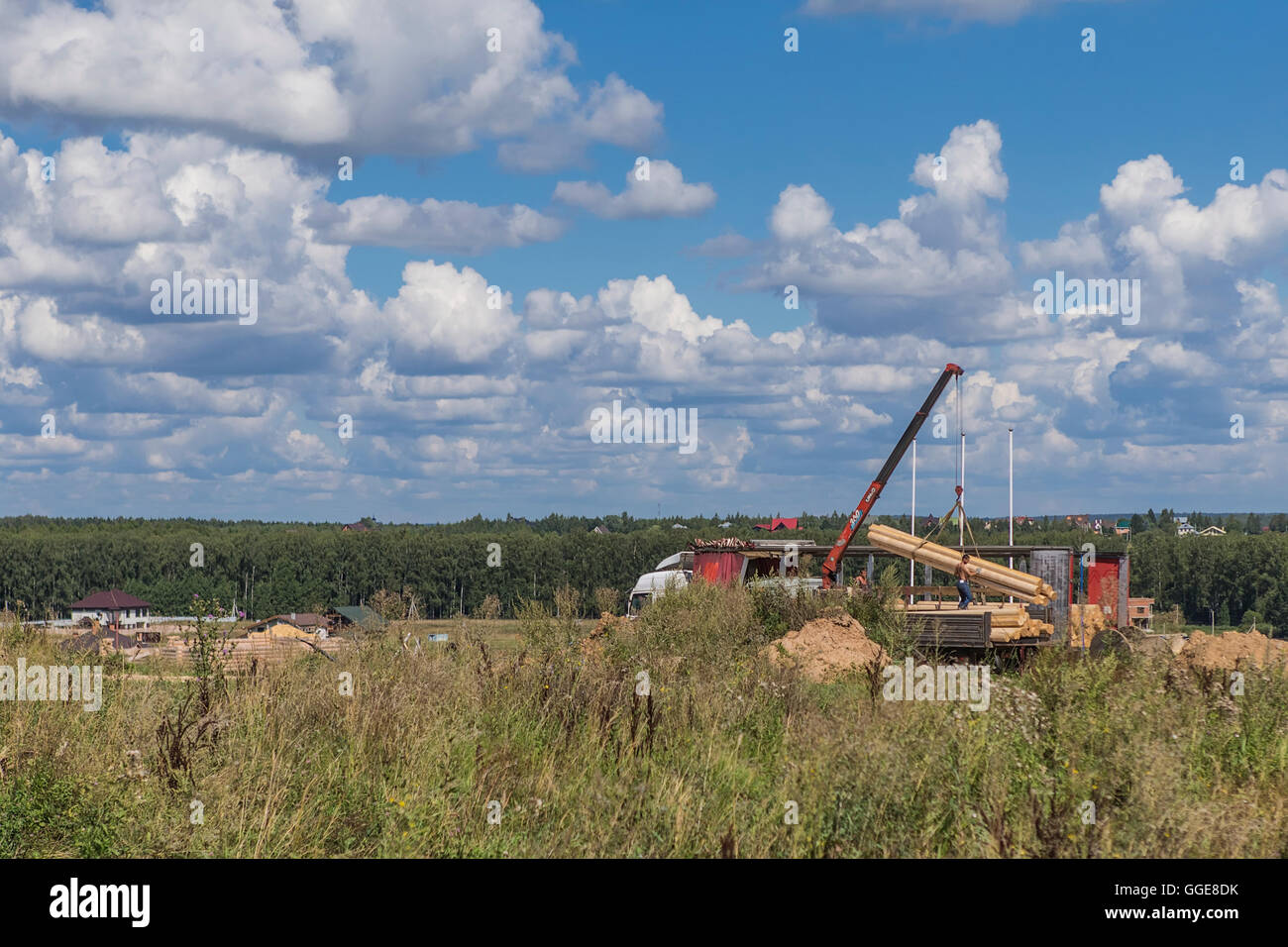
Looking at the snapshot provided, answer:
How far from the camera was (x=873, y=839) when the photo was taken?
5902mm

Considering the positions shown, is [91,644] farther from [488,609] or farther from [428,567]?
[428,567]

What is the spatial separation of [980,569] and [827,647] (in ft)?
22.5

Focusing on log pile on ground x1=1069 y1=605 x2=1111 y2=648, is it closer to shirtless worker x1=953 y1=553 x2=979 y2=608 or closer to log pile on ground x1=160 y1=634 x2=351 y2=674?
shirtless worker x1=953 y1=553 x2=979 y2=608

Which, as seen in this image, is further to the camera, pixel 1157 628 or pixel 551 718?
pixel 1157 628

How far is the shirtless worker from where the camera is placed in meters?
19.1

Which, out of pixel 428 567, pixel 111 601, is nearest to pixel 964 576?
pixel 428 567

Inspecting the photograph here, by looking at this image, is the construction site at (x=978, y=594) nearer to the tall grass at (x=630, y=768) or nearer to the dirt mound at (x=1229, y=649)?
the dirt mound at (x=1229, y=649)

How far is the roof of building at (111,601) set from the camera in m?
128

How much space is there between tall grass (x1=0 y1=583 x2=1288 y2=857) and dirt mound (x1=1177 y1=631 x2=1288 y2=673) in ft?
12.8
